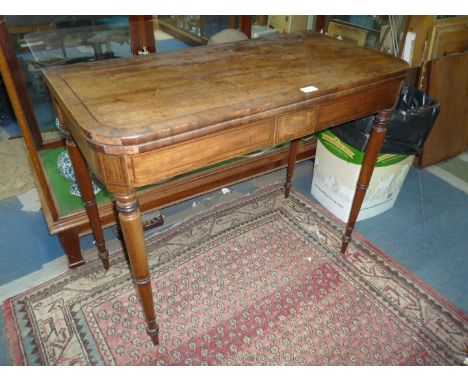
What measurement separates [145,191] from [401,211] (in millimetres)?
1512

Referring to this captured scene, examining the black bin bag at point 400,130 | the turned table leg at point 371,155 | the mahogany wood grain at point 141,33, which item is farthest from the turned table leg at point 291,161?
the mahogany wood grain at point 141,33

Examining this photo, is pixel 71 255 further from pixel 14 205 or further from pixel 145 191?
pixel 14 205

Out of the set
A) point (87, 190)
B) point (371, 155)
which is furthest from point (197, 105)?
point (371, 155)

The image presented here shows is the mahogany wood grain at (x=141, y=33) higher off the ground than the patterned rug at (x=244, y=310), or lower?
higher

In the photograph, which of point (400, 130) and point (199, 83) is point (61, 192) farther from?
point (400, 130)

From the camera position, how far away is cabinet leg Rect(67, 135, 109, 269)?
1.37 m

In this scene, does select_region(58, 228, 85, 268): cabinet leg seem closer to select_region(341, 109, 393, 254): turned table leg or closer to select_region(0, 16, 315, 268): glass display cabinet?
select_region(0, 16, 315, 268): glass display cabinet

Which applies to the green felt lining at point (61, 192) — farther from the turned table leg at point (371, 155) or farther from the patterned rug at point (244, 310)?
the turned table leg at point (371, 155)

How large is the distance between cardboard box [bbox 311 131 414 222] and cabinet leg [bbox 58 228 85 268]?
1.38 m

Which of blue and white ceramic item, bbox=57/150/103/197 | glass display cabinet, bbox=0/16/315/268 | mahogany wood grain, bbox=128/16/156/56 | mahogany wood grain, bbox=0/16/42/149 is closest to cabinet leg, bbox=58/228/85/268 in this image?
glass display cabinet, bbox=0/16/315/268

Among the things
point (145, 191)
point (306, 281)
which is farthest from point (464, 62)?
point (145, 191)

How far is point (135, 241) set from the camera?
3.61 feet

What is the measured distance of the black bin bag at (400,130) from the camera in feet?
5.93

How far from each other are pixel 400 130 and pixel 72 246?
5.56 ft
